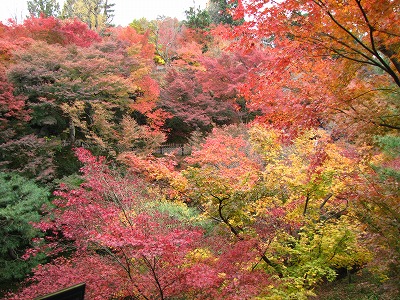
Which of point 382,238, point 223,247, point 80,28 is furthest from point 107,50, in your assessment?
point 382,238

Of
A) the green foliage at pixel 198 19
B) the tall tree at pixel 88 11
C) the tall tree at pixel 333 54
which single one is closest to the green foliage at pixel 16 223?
the tall tree at pixel 333 54

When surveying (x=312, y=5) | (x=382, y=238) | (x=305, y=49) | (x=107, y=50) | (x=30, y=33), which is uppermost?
(x=30, y=33)

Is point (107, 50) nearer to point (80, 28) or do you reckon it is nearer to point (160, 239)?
point (80, 28)

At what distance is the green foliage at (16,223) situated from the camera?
10.4 metres

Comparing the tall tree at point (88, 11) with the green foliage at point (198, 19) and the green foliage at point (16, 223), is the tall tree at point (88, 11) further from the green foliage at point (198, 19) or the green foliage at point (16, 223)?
the green foliage at point (16, 223)

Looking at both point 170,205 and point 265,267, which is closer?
point 265,267

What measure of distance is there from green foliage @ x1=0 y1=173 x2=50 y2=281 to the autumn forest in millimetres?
62

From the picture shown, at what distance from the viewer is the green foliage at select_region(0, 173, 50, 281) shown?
1035 centimetres

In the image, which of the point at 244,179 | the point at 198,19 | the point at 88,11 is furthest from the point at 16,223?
the point at 198,19

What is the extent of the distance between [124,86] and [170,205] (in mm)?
7215

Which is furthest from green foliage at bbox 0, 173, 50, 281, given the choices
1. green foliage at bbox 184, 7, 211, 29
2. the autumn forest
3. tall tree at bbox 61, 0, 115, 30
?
green foliage at bbox 184, 7, 211, 29

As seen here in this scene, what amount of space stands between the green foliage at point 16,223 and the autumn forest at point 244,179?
2.5 inches

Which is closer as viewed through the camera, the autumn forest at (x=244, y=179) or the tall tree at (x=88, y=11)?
the autumn forest at (x=244, y=179)

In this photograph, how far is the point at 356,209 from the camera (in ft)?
18.4
